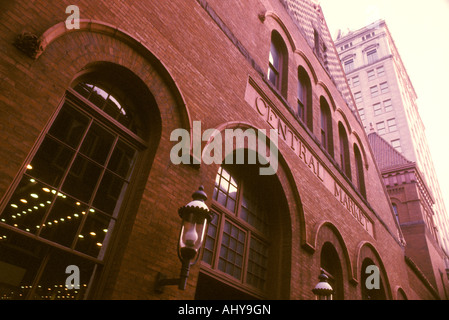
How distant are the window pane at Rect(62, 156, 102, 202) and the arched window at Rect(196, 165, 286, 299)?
7.89ft

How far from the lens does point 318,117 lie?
1138 centimetres

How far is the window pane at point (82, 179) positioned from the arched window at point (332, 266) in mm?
6859

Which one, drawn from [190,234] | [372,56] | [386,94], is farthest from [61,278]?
[372,56]

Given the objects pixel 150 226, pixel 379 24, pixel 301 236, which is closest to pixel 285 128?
pixel 301 236

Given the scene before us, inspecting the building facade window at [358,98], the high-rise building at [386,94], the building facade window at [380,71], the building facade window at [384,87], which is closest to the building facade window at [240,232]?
the high-rise building at [386,94]

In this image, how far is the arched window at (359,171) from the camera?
45.9 feet

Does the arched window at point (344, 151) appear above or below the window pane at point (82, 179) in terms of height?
above

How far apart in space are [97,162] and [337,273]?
7527mm

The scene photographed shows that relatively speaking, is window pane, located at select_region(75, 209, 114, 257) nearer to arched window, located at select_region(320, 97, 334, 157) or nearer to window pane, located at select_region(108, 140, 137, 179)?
window pane, located at select_region(108, 140, 137, 179)
